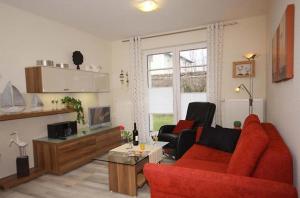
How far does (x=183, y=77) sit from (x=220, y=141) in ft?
7.26

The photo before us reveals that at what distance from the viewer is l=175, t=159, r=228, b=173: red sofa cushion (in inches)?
79.7

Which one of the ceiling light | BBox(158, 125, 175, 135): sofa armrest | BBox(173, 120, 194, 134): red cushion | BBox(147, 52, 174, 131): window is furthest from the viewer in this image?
BBox(147, 52, 174, 131): window

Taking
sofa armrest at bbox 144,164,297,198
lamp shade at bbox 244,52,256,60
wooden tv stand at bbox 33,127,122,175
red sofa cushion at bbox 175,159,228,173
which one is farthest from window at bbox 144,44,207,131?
sofa armrest at bbox 144,164,297,198

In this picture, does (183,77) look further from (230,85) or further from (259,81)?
(259,81)

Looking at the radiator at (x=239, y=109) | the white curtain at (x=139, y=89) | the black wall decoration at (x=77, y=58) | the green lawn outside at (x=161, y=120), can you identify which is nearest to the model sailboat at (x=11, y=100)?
the black wall decoration at (x=77, y=58)

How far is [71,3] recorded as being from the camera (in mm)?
3025

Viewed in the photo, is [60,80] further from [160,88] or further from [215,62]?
[215,62]

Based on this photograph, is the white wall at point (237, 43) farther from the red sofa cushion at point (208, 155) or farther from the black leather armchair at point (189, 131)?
the red sofa cushion at point (208, 155)

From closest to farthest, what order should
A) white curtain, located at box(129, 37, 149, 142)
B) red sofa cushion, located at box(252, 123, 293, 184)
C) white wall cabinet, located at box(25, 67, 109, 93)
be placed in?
1. red sofa cushion, located at box(252, 123, 293, 184)
2. white wall cabinet, located at box(25, 67, 109, 93)
3. white curtain, located at box(129, 37, 149, 142)

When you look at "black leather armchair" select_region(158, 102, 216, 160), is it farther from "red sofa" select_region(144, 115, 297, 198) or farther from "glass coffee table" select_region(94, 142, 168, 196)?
"red sofa" select_region(144, 115, 297, 198)

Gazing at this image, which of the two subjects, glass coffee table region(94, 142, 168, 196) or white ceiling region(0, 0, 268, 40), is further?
white ceiling region(0, 0, 268, 40)

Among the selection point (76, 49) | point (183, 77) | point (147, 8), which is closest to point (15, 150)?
point (76, 49)

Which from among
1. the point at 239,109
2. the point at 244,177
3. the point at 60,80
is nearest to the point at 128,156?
the point at 244,177

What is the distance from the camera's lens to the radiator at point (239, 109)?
142 inches
